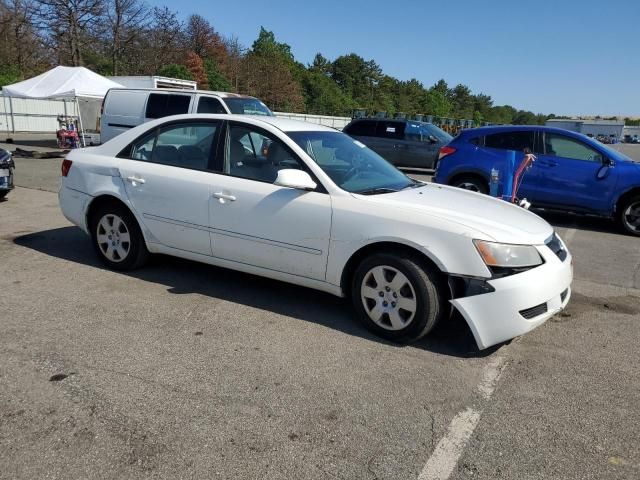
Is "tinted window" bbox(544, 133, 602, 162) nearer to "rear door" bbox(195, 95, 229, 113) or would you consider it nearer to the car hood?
the car hood

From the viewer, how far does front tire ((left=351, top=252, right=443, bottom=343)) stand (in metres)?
3.61

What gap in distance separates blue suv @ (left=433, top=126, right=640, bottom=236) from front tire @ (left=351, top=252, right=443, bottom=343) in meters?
A: 5.63

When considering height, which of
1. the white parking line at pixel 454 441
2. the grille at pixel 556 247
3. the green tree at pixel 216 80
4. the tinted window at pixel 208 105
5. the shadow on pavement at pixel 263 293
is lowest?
the shadow on pavement at pixel 263 293

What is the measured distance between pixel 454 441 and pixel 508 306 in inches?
43.2

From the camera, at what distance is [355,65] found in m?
88.6

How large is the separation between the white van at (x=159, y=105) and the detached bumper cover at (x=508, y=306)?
968 centimetres

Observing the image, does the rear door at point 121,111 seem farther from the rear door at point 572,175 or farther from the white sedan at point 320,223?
the rear door at point 572,175

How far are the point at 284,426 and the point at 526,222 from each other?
2.45 meters

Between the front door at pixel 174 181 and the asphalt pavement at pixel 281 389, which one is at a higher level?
the front door at pixel 174 181

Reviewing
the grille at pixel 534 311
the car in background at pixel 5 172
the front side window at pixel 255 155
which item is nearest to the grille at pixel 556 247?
the grille at pixel 534 311

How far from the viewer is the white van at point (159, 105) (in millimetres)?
12297

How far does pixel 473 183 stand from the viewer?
932cm

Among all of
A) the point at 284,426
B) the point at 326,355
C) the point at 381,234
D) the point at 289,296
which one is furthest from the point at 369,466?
the point at 289,296

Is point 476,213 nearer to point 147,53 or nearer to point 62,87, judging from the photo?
point 62,87
